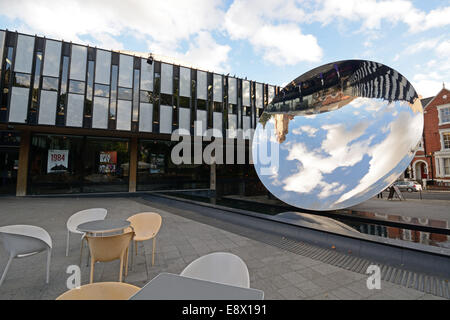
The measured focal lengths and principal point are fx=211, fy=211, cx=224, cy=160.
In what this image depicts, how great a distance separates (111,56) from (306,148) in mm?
14784

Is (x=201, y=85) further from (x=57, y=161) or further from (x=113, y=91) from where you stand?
Answer: (x=57, y=161)

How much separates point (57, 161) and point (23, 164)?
1904mm

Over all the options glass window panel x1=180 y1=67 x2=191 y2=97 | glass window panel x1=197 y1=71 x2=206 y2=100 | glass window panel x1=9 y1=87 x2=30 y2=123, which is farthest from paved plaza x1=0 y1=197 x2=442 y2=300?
glass window panel x1=197 y1=71 x2=206 y2=100

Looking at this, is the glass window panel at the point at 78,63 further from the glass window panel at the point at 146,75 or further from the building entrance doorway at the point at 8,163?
the building entrance doorway at the point at 8,163

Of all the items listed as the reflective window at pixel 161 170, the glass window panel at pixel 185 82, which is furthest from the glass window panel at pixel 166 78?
the reflective window at pixel 161 170

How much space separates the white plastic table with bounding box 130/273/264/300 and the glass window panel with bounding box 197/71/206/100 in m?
16.9

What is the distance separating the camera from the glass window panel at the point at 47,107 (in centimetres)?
1295

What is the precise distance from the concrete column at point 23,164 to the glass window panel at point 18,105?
2.74m

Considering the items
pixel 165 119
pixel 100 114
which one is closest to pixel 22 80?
pixel 100 114

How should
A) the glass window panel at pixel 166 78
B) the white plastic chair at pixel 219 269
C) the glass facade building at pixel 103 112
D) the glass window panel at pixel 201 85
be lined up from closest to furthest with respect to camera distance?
the white plastic chair at pixel 219 269, the glass facade building at pixel 103 112, the glass window panel at pixel 166 78, the glass window panel at pixel 201 85

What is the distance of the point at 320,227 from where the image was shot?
5348 millimetres

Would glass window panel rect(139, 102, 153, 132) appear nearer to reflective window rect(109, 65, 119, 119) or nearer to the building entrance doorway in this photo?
reflective window rect(109, 65, 119, 119)

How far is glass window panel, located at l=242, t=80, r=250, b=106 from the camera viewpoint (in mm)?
19230

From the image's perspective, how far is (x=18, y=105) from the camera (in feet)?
41.3
